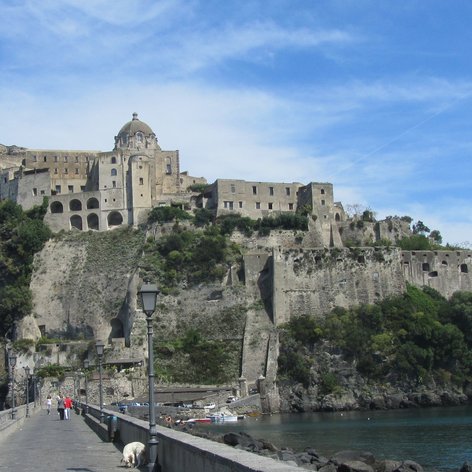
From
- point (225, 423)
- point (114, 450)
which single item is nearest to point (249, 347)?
point (225, 423)

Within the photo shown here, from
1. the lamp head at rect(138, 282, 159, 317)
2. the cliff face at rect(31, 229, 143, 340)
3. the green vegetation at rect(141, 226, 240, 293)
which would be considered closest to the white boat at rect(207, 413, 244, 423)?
the green vegetation at rect(141, 226, 240, 293)

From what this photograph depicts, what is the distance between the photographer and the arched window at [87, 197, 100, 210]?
8131 centimetres

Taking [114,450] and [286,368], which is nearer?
[114,450]

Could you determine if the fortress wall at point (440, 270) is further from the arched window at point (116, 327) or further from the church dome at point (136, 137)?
the church dome at point (136, 137)

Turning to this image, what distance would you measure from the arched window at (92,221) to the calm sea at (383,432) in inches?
1162

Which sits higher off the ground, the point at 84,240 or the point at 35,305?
the point at 84,240

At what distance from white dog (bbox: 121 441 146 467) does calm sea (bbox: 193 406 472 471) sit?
60.5 feet

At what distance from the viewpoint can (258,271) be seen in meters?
71.4

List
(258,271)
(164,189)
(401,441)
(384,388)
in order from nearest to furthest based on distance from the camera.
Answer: (401,441) < (384,388) < (258,271) < (164,189)

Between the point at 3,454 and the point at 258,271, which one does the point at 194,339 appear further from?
the point at 3,454

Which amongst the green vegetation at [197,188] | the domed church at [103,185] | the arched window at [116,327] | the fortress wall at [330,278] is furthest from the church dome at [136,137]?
the fortress wall at [330,278]

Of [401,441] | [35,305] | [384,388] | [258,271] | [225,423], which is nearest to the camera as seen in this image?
[401,441]

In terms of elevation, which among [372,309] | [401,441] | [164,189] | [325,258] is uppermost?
[164,189]

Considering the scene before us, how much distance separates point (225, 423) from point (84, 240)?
95.8ft
